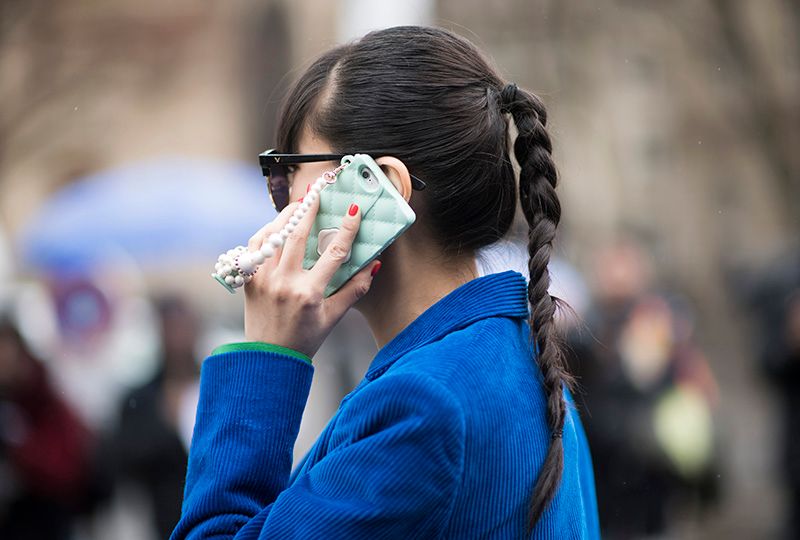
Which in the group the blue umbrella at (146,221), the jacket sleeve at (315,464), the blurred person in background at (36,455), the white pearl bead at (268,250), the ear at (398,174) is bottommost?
the blurred person in background at (36,455)

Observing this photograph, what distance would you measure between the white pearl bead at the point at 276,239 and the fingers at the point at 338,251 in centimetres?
7

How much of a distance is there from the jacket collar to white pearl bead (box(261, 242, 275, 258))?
27 centimetres

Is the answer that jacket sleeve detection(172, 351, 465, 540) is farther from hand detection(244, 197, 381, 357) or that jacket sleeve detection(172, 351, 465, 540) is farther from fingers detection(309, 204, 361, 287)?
fingers detection(309, 204, 361, 287)

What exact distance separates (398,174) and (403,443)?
1.67 feet

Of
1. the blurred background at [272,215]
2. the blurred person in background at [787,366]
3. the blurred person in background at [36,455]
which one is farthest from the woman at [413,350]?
the blurred person in background at [787,366]

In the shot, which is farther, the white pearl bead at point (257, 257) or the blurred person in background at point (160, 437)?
the blurred person in background at point (160, 437)

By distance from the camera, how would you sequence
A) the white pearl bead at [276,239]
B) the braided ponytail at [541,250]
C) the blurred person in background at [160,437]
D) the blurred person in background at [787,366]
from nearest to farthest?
the braided ponytail at [541,250] → the white pearl bead at [276,239] → the blurred person in background at [160,437] → the blurred person in background at [787,366]

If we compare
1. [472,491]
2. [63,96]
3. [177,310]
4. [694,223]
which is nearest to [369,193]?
[472,491]

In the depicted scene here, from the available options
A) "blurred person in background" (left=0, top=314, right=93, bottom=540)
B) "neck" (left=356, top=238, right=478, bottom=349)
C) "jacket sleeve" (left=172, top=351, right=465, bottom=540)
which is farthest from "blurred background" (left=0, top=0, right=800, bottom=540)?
"jacket sleeve" (left=172, top=351, right=465, bottom=540)

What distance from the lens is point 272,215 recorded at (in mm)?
7703

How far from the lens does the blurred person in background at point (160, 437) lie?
208 inches

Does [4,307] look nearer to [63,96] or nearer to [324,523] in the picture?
[63,96]

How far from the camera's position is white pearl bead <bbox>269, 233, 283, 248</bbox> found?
6.09 feet

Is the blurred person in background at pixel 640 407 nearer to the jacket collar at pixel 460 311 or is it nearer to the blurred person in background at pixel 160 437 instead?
the blurred person in background at pixel 160 437
